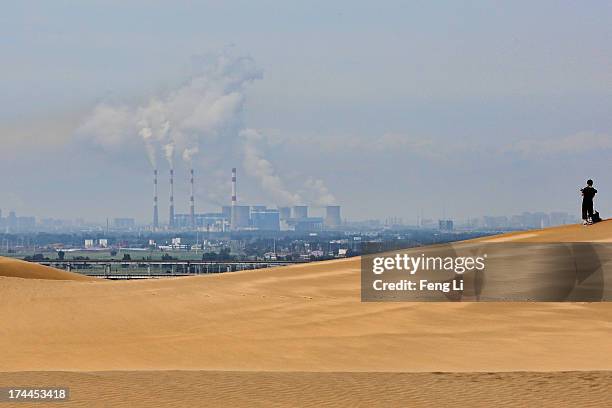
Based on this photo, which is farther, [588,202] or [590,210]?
[590,210]

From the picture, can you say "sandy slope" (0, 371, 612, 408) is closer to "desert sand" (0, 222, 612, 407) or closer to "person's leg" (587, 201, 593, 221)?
"desert sand" (0, 222, 612, 407)

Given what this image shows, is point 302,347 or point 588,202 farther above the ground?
point 588,202

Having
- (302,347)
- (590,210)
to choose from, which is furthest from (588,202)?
(302,347)

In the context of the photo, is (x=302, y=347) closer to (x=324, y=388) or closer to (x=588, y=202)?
(x=324, y=388)

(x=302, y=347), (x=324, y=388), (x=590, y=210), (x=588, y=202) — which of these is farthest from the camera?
(x=590, y=210)

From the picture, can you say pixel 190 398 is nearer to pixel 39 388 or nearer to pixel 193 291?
pixel 39 388

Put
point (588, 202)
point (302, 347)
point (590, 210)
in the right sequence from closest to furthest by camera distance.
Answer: point (302, 347), point (588, 202), point (590, 210)

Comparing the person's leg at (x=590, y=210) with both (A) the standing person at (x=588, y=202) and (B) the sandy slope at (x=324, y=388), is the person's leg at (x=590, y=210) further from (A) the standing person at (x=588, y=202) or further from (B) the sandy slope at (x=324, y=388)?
(B) the sandy slope at (x=324, y=388)
